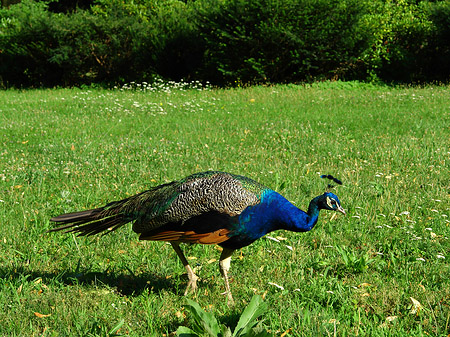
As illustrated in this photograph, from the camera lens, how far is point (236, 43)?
1612cm

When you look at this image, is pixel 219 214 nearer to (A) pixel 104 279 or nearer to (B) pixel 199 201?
(B) pixel 199 201

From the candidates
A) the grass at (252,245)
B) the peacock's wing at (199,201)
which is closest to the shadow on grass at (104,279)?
the grass at (252,245)

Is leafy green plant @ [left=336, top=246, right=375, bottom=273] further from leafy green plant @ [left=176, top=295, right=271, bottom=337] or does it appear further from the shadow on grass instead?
the shadow on grass

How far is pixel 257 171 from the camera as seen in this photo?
6539 millimetres

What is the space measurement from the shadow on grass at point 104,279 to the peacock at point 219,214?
47 centimetres

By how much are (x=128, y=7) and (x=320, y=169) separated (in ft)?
57.5

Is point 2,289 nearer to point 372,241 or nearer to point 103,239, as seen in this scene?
point 103,239

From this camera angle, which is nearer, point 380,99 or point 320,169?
point 320,169

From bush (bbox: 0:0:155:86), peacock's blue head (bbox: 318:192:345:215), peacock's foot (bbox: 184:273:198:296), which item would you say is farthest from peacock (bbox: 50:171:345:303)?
bush (bbox: 0:0:155:86)

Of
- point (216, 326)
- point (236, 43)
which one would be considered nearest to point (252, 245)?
point (216, 326)

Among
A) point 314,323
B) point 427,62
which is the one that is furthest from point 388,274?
point 427,62

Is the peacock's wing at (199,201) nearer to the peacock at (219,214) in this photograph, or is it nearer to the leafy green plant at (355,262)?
the peacock at (219,214)

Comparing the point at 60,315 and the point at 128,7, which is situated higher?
the point at 128,7

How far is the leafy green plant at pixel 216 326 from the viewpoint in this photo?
2812mm
